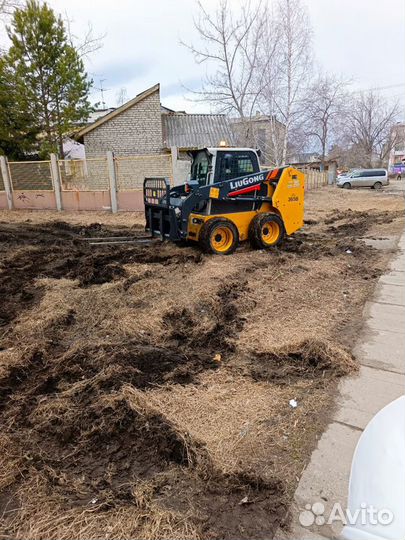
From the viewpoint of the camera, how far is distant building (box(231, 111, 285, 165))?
19969mm

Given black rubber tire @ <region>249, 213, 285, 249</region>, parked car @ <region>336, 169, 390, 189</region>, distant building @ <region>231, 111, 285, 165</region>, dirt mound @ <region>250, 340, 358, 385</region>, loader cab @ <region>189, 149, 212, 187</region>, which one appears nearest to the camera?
dirt mound @ <region>250, 340, 358, 385</region>

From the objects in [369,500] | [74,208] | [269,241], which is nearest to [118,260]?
[269,241]

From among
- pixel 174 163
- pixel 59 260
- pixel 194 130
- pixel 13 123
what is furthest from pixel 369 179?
pixel 59 260

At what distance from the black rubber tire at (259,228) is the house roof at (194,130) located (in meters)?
18.5

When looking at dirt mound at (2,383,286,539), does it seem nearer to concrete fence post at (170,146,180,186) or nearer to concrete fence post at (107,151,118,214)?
concrete fence post at (170,146,180,186)

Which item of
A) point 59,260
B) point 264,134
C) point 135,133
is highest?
point 135,133

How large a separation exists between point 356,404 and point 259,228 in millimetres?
5407

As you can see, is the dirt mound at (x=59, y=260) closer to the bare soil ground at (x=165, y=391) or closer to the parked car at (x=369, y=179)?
the bare soil ground at (x=165, y=391)

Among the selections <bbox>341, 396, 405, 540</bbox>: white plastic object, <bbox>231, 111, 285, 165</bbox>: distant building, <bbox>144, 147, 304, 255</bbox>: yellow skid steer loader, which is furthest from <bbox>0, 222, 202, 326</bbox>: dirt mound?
<bbox>231, 111, 285, 165</bbox>: distant building

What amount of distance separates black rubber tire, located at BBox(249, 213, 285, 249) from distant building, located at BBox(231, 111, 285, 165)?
12.1 meters

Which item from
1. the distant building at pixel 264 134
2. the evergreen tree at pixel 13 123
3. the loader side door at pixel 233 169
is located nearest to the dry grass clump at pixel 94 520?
the loader side door at pixel 233 169

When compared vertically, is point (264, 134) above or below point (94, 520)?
above

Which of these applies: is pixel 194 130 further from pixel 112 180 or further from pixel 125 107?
pixel 112 180

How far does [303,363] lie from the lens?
11.6 feet
